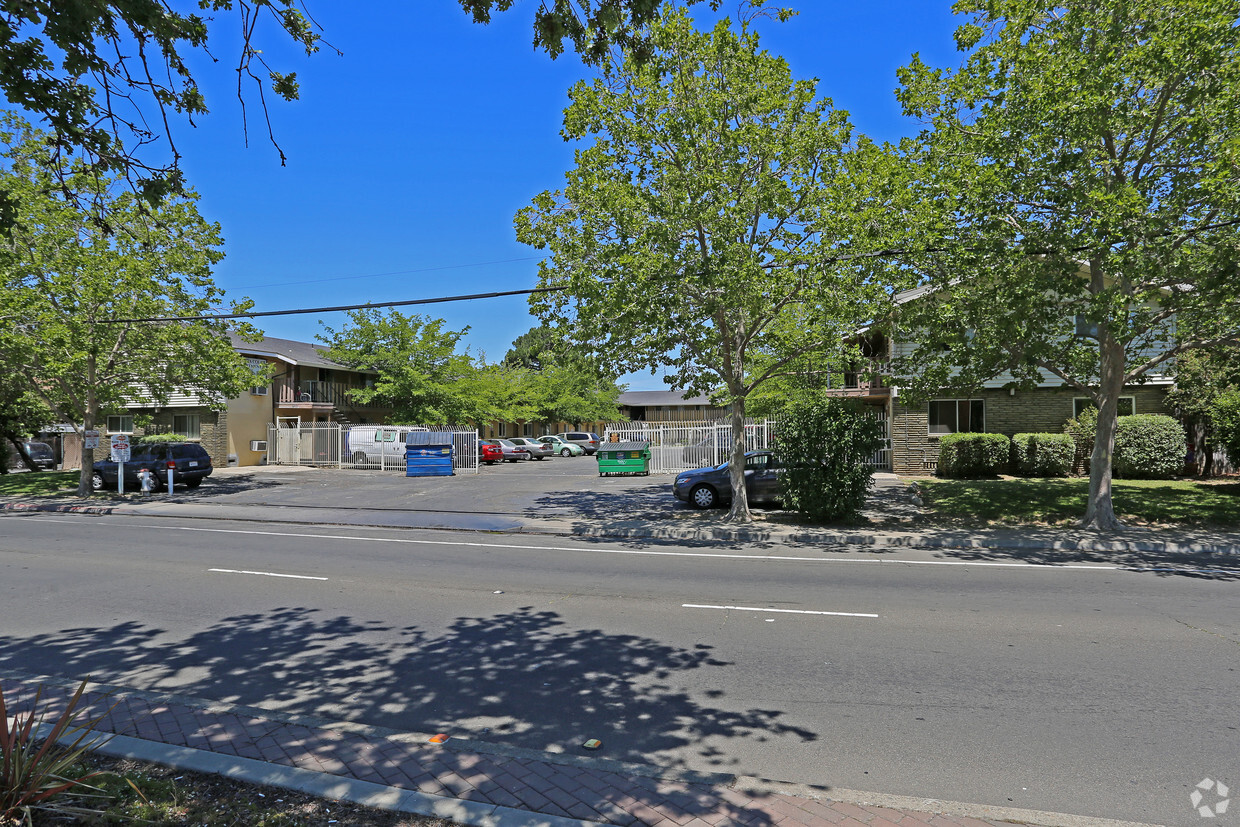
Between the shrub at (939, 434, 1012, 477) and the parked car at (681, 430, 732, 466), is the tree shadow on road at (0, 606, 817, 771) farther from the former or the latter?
the parked car at (681, 430, 732, 466)

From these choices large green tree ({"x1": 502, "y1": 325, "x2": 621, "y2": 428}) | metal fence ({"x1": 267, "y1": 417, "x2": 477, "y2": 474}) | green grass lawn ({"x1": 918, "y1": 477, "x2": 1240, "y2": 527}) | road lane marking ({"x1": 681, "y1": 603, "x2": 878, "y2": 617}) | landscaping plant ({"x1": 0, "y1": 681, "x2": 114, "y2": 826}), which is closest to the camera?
landscaping plant ({"x1": 0, "y1": 681, "x2": 114, "y2": 826})

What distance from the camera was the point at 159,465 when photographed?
23.4 metres

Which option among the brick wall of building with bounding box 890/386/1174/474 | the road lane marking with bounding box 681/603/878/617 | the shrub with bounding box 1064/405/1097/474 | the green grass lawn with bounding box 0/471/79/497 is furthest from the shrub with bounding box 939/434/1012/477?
the green grass lawn with bounding box 0/471/79/497

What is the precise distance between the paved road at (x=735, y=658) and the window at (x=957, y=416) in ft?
50.6

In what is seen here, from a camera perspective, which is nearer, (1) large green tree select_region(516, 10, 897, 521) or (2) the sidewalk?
(2) the sidewalk

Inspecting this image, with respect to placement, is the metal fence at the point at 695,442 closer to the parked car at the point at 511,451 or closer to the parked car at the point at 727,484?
the parked car at the point at 511,451

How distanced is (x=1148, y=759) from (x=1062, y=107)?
1045 centimetres

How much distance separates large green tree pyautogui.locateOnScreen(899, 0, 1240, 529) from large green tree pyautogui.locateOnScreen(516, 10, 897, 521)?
5.99 feet

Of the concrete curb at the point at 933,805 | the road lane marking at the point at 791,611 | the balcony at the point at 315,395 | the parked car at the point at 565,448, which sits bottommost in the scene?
the concrete curb at the point at 933,805

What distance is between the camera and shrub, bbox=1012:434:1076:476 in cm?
2183

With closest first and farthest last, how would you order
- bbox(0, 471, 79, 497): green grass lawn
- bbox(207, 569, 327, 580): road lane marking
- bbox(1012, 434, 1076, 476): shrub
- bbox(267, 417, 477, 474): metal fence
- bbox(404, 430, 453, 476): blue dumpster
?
bbox(207, 569, 327, 580): road lane marking → bbox(1012, 434, 1076, 476): shrub → bbox(0, 471, 79, 497): green grass lawn → bbox(404, 430, 453, 476): blue dumpster → bbox(267, 417, 477, 474): metal fence

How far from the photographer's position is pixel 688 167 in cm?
1362

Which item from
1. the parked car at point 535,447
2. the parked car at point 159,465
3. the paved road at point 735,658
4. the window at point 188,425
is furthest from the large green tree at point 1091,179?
the window at point 188,425

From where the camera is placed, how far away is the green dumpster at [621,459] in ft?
90.4
